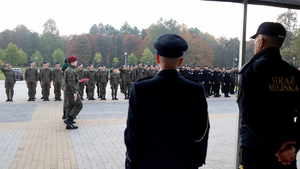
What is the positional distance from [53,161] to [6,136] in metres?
2.94

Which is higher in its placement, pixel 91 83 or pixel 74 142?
pixel 91 83

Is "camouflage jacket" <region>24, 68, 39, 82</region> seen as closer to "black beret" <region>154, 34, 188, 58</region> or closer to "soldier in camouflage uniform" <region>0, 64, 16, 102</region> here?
"soldier in camouflage uniform" <region>0, 64, 16, 102</region>

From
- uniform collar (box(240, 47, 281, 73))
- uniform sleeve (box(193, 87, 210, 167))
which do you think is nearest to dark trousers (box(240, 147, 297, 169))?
uniform sleeve (box(193, 87, 210, 167))

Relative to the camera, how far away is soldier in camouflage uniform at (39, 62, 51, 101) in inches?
677

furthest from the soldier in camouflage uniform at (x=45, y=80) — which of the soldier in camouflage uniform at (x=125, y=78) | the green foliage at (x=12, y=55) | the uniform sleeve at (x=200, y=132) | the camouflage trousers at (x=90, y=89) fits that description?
the green foliage at (x=12, y=55)

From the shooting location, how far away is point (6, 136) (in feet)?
27.1

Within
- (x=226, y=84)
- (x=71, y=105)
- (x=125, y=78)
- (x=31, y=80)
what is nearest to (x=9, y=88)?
(x=31, y=80)

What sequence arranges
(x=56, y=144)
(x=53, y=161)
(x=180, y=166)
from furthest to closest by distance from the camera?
(x=56, y=144)
(x=53, y=161)
(x=180, y=166)

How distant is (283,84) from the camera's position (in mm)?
2588

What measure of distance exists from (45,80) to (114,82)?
363 cm

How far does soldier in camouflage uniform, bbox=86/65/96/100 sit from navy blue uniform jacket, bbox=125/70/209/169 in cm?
1527

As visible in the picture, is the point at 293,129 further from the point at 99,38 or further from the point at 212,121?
the point at 99,38

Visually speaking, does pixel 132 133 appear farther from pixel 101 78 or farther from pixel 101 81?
pixel 101 78

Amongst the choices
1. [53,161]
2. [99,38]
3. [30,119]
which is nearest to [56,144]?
[53,161]
